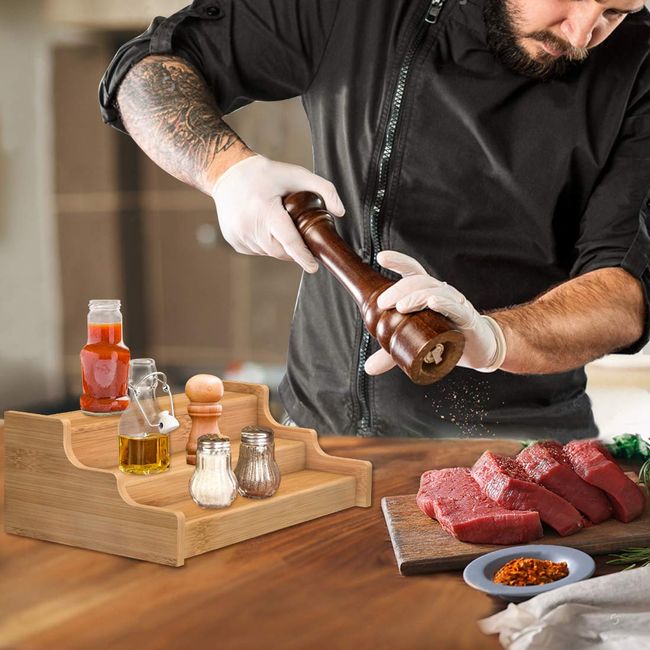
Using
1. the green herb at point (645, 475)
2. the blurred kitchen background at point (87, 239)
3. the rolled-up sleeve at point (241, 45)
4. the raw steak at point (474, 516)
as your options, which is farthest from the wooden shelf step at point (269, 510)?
the blurred kitchen background at point (87, 239)

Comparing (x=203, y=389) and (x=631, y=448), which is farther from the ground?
(x=203, y=389)

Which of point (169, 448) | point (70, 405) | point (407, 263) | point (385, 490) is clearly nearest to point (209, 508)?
point (169, 448)

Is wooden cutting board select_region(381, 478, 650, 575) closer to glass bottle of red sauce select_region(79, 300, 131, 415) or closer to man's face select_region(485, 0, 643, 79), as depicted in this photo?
glass bottle of red sauce select_region(79, 300, 131, 415)

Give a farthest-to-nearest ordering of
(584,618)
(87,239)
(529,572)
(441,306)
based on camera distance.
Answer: (87,239), (441,306), (529,572), (584,618)

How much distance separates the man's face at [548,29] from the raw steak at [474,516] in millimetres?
884

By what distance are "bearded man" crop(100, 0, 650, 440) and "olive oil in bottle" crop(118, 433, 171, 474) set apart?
0.58 m

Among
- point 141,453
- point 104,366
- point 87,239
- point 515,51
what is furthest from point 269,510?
point 87,239

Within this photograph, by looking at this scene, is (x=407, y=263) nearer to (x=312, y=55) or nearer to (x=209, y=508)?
(x=209, y=508)

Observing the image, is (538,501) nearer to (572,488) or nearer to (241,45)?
(572,488)

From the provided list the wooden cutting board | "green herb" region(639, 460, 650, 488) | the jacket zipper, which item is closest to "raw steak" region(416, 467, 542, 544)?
the wooden cutting board

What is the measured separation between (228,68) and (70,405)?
271 centimetres

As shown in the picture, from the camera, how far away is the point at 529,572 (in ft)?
3.94

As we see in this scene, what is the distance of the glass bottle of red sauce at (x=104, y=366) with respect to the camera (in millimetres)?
1476

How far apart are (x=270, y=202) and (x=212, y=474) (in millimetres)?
445
